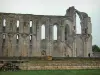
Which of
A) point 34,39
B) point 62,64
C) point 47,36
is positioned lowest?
point 62,64

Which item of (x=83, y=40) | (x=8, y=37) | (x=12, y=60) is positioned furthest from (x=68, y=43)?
(x=12, y=60)

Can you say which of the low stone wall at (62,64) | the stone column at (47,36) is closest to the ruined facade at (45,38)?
the stone column at (47,36)

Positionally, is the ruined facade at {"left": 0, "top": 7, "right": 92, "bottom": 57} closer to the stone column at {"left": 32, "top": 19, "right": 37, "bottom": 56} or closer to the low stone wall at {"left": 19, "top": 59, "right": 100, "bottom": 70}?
the stone column at {"left": 32, "top": 19, "right": 37, "bottom": 56}

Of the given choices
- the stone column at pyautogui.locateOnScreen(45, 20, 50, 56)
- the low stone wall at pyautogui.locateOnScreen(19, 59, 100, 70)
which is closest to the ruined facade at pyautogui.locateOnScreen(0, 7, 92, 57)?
the stone column at pyautogui.locateOnScreen(45, 20, 50, 56)

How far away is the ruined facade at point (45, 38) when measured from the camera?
39000 mm

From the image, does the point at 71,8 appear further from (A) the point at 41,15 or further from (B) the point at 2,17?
(B) the point at 2,17

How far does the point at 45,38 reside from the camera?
40188mm

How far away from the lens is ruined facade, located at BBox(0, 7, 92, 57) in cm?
3900

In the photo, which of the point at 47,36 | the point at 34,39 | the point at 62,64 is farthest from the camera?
the point at 47,36

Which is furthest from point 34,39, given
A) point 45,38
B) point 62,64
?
point 62,64

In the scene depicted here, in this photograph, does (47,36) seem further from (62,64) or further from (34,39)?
(62,64)

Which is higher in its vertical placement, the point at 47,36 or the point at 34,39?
the point at 47,36

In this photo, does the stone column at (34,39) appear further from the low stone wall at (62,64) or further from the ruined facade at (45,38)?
the low stone wall at (62,64)

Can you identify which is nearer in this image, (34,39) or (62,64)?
(62,64)
